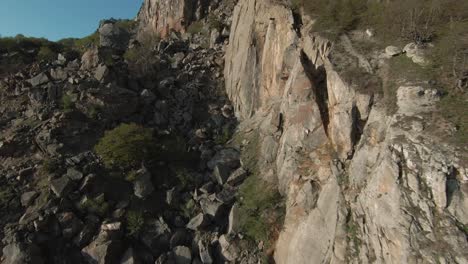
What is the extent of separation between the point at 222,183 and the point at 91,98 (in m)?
9.86

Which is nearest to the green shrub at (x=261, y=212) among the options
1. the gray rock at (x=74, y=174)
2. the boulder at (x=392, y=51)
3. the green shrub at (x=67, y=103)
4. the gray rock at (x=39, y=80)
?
the boulder at (x=392, y=51)

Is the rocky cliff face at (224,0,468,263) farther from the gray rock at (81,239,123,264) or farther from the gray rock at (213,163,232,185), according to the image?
the gray rock at (81,239,123,264)

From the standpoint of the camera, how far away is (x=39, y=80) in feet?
72.6

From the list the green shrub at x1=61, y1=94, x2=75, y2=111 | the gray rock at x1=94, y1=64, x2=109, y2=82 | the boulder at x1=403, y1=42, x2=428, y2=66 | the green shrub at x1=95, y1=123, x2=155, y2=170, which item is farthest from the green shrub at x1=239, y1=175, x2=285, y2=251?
the gray rock at x1=94, y1=64, x2=109, y2=82

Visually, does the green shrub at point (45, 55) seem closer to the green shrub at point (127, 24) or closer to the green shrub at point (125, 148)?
the green shrub at point (127, 24)

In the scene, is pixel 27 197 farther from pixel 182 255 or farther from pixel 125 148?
pixel 182 255

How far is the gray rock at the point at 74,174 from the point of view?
51.5ft

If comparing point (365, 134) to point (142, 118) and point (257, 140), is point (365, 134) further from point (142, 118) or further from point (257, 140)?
point (142, 118)

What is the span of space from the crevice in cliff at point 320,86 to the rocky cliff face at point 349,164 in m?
0.04

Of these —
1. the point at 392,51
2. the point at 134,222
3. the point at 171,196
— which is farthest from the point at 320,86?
the point at 134,222

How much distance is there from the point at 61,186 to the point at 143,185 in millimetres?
3470

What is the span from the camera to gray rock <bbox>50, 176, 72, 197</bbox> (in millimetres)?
15024

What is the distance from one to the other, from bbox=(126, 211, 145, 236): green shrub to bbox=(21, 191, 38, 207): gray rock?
434cm

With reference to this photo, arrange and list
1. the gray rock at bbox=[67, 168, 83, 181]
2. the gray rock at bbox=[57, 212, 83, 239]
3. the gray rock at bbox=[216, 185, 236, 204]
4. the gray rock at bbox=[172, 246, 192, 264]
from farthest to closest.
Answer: the gray rock at bbox=[67, 168, 83, 181], the gray rock at bbox=[216, 185, 236, 204], the gray rock at bbox=[57, 212, 83, 239], the gray rock at bbox=[172, 246, 192, 264]
